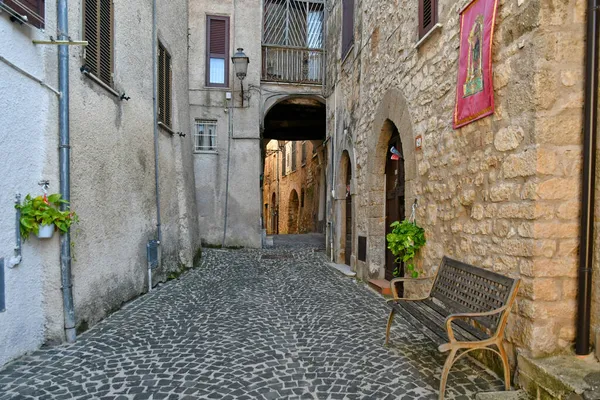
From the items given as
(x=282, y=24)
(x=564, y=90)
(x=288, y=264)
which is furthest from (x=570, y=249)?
(x=282, y=24)

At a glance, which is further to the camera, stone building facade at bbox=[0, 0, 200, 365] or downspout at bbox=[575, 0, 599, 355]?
stone building facade at bbox=[0, 0, 200, 365]

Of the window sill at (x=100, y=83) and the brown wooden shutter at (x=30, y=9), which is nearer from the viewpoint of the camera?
the brown wooden shutter at (x=30, y=9)

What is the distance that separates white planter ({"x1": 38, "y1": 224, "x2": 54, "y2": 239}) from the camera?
3.51 m

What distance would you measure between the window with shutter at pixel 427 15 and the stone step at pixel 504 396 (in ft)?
11.7

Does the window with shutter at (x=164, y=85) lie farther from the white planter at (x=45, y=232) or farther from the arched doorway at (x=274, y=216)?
the arched doorway at (x=274, y=216)

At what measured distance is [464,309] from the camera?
3096 millimetres

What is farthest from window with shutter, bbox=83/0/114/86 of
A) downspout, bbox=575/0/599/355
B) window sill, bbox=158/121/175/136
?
downspout, bbox=575/0/599/355

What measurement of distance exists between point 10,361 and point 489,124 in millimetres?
4259

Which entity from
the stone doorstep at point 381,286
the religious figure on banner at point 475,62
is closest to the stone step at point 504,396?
the religious figure on banner at point 475,62

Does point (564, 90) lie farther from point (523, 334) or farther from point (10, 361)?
point (10, 361)

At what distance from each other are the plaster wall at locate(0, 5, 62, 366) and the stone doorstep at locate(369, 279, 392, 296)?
4050 millimetres

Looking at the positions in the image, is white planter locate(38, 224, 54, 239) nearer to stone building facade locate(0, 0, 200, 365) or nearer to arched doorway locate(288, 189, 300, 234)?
stone building facade locate(0, 0, 200, 365)

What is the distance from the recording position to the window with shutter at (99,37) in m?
4.54

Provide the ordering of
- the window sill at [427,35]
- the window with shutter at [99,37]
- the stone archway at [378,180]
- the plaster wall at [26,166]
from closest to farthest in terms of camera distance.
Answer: the plaster wall at [26,166] < the window sill at [427,35] < the window with shutter at [99,37] < the stone archway at [378,180]
